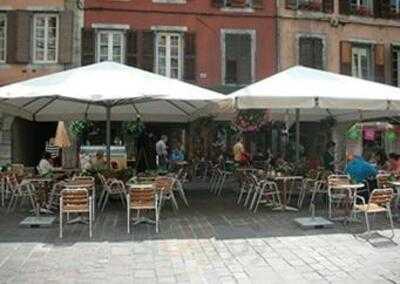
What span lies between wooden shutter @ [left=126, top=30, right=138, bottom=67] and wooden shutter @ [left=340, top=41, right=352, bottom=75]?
26.0 ft

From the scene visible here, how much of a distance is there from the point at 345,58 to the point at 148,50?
7.64m

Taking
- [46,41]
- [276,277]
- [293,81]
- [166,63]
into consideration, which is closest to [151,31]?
[166,63]

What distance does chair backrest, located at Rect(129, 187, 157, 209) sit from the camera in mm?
10047

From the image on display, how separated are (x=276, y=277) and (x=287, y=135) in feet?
58.6

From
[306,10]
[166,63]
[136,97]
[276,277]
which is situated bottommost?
[276,277]

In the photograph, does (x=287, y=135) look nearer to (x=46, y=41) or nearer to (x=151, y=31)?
(x=151, y=31)

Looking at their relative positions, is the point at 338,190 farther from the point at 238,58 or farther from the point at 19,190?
the point at 238,58

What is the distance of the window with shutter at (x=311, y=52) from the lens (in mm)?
25609

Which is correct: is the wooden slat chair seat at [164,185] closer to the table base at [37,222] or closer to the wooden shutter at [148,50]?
the table base at [37,222]

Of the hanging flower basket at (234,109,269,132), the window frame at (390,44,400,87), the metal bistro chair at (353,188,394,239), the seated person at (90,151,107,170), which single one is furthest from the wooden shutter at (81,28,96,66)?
the metal bistro chair at (353,188,394,239)

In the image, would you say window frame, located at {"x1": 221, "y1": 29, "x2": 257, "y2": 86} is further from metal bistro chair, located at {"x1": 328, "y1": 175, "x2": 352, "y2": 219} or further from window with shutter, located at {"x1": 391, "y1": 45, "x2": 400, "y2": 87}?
metal bistro chair, located at {"x1": 328, "y1": 175, "x2": 352, "y2": 219}

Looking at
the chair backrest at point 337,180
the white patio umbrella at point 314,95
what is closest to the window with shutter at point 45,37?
the white patio umbrella at point 314,95

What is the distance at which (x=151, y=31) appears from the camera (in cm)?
2428

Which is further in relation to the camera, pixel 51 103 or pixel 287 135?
pixel 287 135
